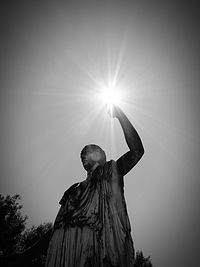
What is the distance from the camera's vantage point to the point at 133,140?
316cm

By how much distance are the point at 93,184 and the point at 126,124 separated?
965 millimetres

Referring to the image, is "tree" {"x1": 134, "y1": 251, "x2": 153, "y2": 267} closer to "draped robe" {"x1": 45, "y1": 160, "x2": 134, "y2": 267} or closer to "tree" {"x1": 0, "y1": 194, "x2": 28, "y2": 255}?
"tree" {"x1": 0, "y1": 194, "x2": 28, "y2": 255}

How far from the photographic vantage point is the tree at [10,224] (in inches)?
649

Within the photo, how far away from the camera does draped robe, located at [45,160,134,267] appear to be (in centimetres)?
248

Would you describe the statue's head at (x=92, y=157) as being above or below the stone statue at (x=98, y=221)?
above

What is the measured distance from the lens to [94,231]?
2.65 m

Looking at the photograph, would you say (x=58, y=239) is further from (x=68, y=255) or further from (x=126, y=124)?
(x=126, y=124)

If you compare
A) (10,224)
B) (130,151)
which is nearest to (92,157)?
(130,151)

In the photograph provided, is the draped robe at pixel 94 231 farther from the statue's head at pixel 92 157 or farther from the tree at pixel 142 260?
the tree at pixel 142 260

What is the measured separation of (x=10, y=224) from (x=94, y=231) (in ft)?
58.2

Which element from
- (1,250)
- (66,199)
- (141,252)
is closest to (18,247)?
(1,250)

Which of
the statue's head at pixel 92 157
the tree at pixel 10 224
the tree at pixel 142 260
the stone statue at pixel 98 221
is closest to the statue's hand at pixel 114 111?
the stone statue at pixel 98 221

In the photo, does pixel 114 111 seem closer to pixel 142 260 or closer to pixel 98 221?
pixel 98 221

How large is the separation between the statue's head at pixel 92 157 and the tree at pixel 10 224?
625 inches
